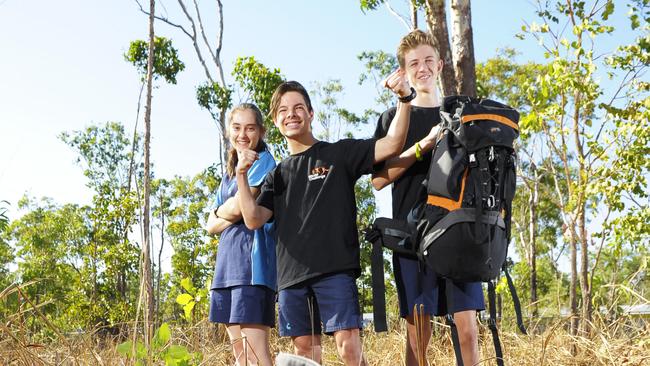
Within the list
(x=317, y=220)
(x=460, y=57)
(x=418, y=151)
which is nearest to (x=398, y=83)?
(x=418, y=151)

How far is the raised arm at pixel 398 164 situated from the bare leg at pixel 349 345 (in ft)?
2.08

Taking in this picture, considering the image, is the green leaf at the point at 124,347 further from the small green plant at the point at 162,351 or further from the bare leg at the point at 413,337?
the bare leg at the point at 413,337

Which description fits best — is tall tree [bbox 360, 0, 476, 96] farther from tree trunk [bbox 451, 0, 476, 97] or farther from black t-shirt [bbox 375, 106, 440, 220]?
black t-shirt [bbox 375, 106, 440, 220]

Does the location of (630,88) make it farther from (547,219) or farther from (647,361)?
(547,219)

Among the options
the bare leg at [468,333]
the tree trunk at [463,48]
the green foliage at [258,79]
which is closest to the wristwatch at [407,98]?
the bare leg at [468,333]

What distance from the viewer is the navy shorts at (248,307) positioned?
10.7 feet

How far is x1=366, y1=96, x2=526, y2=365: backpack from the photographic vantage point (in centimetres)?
239

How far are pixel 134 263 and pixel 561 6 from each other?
12.8 meters

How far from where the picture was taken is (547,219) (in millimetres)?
27750

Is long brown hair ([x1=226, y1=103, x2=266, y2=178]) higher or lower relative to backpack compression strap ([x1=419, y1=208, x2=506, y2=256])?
higher

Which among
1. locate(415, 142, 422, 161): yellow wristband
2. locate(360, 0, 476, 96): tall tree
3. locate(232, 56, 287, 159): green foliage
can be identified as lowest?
locate(415, 142, 422, 161): yellow wristband

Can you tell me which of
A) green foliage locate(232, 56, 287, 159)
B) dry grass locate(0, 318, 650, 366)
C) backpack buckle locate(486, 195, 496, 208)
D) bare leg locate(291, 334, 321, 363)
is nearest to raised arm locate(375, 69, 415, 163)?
backpack buckle locate(486, 195, 496, 208)

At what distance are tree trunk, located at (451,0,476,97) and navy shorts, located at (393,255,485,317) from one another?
11.5 ft

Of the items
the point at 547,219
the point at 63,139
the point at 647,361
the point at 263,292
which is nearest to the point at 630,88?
the point at 647,361
